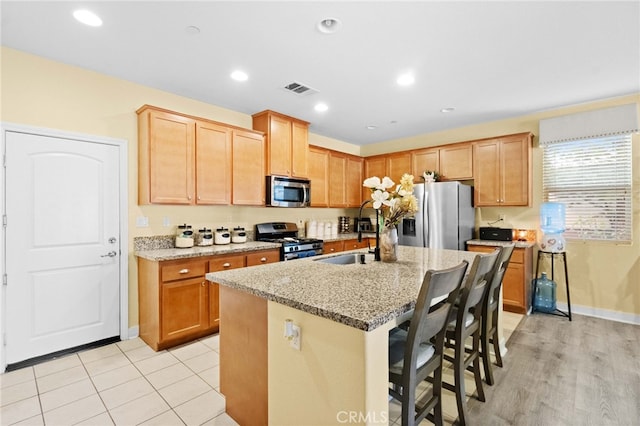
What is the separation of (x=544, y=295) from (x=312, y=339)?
3985mm

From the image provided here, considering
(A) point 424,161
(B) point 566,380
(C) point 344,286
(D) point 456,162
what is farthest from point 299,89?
(B) point 566,380

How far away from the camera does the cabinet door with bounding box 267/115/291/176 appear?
13.7 ft

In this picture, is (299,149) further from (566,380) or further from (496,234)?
(566,380)

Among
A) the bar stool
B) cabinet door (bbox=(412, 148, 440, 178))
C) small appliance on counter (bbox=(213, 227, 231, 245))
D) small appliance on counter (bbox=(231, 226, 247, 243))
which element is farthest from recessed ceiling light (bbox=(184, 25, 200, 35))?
the bar stool

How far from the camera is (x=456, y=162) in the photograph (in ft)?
15.6

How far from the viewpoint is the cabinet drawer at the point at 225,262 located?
10.6ft

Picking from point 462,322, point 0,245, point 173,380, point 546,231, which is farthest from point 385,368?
point 546,231

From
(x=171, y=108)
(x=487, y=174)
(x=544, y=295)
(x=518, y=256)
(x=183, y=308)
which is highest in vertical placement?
(x=171, y=108)

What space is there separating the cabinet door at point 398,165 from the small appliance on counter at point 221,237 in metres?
3.10

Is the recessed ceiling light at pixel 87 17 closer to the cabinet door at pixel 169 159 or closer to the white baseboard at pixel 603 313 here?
the cabinet door at pixel 169 159

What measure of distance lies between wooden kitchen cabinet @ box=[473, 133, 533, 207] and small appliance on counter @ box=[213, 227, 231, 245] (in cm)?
356

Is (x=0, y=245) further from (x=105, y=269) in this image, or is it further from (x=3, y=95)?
(x=3, y=95)

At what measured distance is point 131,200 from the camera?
324 centimetres

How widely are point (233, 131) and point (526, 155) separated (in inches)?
152
